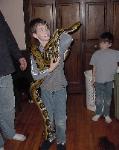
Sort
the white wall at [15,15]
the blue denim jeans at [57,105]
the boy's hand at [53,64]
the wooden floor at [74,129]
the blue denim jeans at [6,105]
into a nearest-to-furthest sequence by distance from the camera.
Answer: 1. the boy's hand at [53,64]
2. the blue denim jeans at [57,105]
3. the blue denim jeans at [6,105]
4. the wooden floor at [74,129]
5. the white wall at [15,15]

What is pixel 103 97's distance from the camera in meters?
3.32

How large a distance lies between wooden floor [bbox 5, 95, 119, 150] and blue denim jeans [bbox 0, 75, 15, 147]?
0.58 ft

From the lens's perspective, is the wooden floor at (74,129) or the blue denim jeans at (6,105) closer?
the blue denim jeans at (6,105)

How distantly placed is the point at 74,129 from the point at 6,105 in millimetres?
962

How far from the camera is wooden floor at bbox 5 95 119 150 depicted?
281 centimetres

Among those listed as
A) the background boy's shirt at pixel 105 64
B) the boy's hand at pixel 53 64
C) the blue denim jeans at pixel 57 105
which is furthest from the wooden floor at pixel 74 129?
the boy's hand at pixel 53 64

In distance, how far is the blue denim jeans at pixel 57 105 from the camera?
2428mm

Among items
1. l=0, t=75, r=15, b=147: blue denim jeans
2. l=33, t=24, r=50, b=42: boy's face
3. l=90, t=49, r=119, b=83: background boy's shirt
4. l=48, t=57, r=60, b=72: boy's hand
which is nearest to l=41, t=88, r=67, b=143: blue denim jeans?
l=48, t=57, r=60, b=72: boy's hand

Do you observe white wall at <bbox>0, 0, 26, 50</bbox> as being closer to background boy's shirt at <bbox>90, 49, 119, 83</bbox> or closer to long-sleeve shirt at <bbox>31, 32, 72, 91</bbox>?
background boy's shirt at <bbox>90, 49, 119, 83</bbox>

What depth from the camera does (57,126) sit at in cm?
253

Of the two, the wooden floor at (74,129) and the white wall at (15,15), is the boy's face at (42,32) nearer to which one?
the wooden floor at (74,129)

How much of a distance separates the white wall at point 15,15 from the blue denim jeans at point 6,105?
192 cm

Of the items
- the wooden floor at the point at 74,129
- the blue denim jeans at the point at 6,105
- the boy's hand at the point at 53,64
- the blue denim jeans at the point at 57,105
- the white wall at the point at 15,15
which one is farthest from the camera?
the white wall at the point at 15,15

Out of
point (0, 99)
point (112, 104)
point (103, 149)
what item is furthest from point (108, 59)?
point (0, 99)
